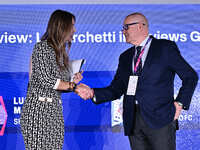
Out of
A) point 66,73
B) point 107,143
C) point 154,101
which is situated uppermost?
point 66,73

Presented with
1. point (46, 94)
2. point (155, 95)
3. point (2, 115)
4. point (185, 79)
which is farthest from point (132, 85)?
point (2, 115)

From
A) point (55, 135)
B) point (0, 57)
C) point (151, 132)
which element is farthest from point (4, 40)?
point (151, 132)

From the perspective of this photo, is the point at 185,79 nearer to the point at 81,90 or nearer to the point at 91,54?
the point at 81,90

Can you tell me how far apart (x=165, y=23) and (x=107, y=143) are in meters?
1.60

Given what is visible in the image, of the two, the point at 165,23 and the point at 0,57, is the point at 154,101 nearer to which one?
the point at 165,23

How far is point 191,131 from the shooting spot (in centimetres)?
404

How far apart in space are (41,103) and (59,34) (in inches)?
19.6

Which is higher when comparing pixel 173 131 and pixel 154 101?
pixel 154 101

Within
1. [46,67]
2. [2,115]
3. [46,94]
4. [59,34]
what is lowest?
[2,115]

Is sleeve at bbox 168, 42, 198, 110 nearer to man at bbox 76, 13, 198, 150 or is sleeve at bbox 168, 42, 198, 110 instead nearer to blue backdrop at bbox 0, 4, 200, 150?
man at bbox 76, 13, 198, 150

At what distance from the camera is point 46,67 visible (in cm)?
226

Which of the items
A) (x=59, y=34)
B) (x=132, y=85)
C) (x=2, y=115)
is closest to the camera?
(x=59, y=34)

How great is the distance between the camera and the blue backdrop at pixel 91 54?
4.01m

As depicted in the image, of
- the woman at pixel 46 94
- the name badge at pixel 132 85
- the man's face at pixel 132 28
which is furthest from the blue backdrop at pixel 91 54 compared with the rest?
the woman at pixel 46 94
